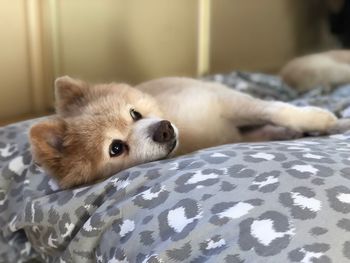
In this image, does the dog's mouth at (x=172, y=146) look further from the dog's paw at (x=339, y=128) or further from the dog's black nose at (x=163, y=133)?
the dog's paw at (x=339, y=128)

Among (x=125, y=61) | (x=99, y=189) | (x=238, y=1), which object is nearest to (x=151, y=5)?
(x=125, y=61)

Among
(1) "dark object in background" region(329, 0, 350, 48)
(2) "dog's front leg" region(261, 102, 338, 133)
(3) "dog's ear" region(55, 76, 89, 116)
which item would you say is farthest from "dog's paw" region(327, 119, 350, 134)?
(1) "dark object in background" region(329, 0, 350, 48)

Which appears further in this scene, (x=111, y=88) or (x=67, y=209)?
(x=111, y=88)

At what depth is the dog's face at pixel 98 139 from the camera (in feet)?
4.30

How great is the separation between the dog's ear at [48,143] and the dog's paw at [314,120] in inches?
28.2

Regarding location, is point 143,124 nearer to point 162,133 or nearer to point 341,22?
point 162,133

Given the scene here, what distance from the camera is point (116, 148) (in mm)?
1389

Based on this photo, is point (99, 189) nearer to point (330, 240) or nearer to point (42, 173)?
point (42, 173)

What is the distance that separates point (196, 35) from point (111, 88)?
1.71 m

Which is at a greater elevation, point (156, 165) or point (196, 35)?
point (196, 35)

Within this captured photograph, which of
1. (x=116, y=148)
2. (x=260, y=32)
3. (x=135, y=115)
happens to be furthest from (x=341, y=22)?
(x=116, y=148)

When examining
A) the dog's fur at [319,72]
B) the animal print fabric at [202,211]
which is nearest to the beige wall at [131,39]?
the dog's fur at [319,72]

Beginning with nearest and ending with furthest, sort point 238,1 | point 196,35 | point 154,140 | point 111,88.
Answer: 1. point 154,140
2. point 111,88
3. point 196,35
4. point 238,1

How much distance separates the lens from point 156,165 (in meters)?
1.24
